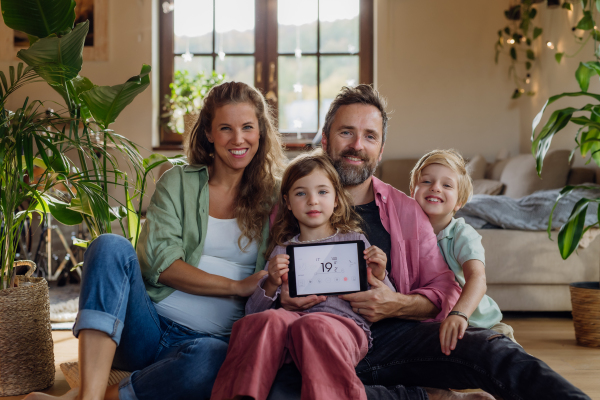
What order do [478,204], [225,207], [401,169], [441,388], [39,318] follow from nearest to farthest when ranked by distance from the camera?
1. [441,388]
2. [225,207]
3. [39,318]
4. [478,204]
5. [401,169]

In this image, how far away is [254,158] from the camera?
5.42 ft

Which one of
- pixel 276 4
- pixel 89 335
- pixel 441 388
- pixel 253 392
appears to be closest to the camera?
pixel 253 392

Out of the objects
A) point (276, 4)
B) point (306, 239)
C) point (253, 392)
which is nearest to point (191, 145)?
point (306, 239)

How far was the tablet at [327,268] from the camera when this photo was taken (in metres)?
1.35

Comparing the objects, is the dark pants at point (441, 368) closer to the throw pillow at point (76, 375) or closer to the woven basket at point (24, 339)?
the throw pillow at point (76, 375)

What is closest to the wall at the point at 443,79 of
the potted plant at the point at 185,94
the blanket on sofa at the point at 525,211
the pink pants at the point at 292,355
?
the potted plant at the point at 185,94

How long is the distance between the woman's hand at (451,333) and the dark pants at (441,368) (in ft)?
0.12

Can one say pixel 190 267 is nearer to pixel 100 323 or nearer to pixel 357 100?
pixel 100 323

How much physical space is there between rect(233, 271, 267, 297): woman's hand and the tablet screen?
103 millimetres

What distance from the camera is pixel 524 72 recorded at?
14.3 ft

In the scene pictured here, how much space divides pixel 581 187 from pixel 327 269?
49.3 inches

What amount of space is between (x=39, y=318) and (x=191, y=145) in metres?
0.74

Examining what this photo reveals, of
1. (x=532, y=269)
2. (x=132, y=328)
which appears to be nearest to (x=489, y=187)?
(x=532, y=269)

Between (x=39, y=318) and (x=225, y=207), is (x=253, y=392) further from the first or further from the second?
(x=39, y=318)
